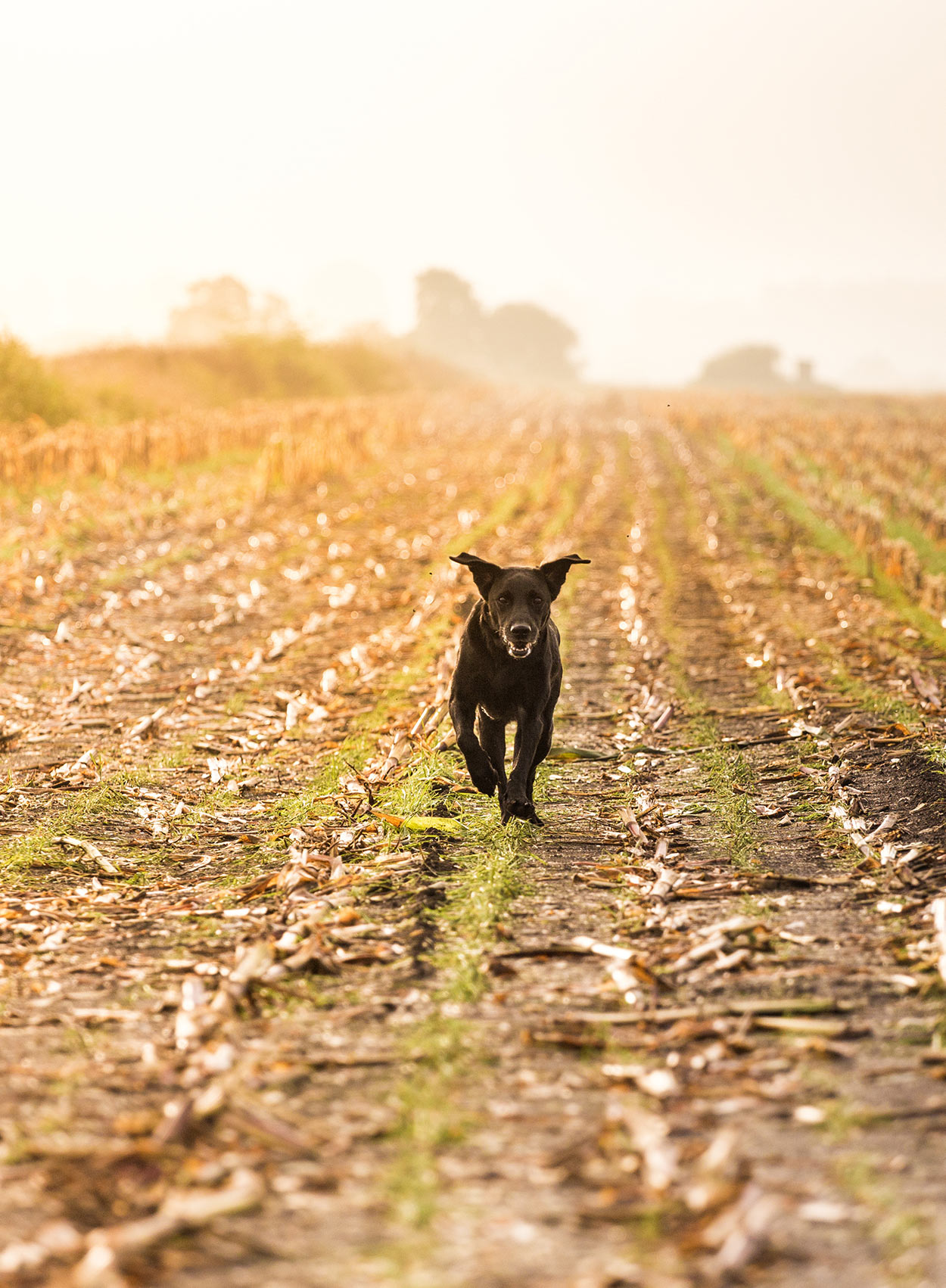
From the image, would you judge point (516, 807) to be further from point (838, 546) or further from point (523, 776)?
point (838, 546)

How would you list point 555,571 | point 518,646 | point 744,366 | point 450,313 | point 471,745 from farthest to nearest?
point 450,313
point 744,366
point 555,571
point 471,745
point 518,646

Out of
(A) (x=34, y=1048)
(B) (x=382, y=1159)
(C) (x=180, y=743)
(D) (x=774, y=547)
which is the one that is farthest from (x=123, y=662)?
(D) (x=774, y=547)

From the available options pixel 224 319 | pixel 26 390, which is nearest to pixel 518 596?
pixel 26 390

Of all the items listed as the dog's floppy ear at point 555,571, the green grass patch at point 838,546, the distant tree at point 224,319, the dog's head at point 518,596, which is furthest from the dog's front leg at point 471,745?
the distant tree at point 224,319

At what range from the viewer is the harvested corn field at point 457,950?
3.23 m

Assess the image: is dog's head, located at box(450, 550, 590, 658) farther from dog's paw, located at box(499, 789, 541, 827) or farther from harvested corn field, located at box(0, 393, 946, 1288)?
harvested corn field, located at box(0, 393, 946, 1288)

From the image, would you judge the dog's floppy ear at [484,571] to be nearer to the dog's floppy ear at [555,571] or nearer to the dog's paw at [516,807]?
the dog's floppy ear at [555,571]

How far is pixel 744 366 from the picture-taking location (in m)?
110

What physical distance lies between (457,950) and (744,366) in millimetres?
110811

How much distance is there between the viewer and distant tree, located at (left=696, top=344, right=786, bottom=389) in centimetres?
10806

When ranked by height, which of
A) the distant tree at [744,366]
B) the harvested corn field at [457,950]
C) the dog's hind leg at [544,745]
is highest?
the distant tree at [744,366]

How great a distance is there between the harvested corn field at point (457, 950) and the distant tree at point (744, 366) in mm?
98613

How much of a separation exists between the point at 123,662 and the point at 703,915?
7.27 m

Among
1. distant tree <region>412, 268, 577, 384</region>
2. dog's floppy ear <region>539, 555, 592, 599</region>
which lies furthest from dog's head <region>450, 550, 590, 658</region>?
distant tree <region>412, 268, 577, 384</region>
